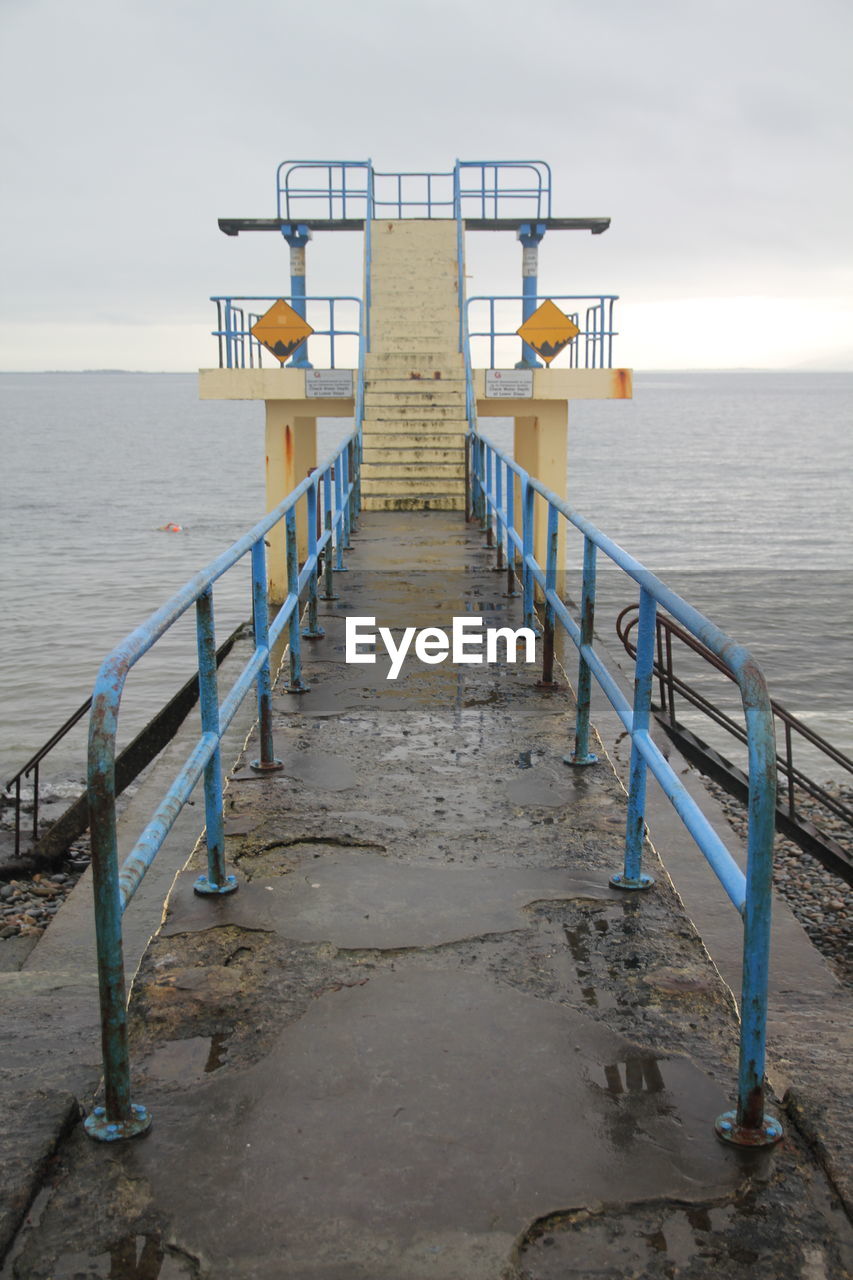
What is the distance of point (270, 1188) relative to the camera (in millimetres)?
2299

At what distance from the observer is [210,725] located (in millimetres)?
3547

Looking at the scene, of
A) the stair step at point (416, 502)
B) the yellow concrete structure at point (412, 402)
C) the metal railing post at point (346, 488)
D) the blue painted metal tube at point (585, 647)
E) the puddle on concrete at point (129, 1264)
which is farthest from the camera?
the yellow concrete structure at point (412, 402)

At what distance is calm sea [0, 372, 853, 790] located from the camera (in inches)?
690

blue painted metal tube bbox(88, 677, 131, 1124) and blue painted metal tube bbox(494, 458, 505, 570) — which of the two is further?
blue painted metal tube bbox(494, 458, 505, 570)

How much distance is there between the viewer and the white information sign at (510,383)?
15.6 metres

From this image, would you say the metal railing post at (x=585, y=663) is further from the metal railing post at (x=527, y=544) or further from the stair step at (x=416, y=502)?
the stair step at (x=416, y=502)

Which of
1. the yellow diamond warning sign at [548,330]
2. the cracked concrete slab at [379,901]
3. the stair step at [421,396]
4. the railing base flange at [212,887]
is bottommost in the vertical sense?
the cracked concrete slab at [379,901]

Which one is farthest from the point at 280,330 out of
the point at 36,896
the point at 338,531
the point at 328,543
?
the point at 36,896

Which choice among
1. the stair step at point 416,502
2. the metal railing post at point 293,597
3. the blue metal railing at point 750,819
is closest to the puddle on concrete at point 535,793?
the blue metal railing at point 750,819

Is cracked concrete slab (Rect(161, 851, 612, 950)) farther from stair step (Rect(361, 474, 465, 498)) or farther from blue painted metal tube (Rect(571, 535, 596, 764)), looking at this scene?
stair step (Rect(361, 474, 465, 498))

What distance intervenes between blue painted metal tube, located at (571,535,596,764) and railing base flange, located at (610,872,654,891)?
101 centimetres

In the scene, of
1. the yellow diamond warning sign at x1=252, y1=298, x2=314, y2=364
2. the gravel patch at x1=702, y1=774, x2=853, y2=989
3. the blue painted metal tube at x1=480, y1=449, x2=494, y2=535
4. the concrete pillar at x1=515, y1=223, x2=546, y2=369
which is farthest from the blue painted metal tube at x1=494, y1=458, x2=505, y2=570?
the concrete pillar at x1=515, y1=223, x2=546, y2=369

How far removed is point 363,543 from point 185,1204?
373 inches

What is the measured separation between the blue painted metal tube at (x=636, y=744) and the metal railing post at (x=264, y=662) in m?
1.48
